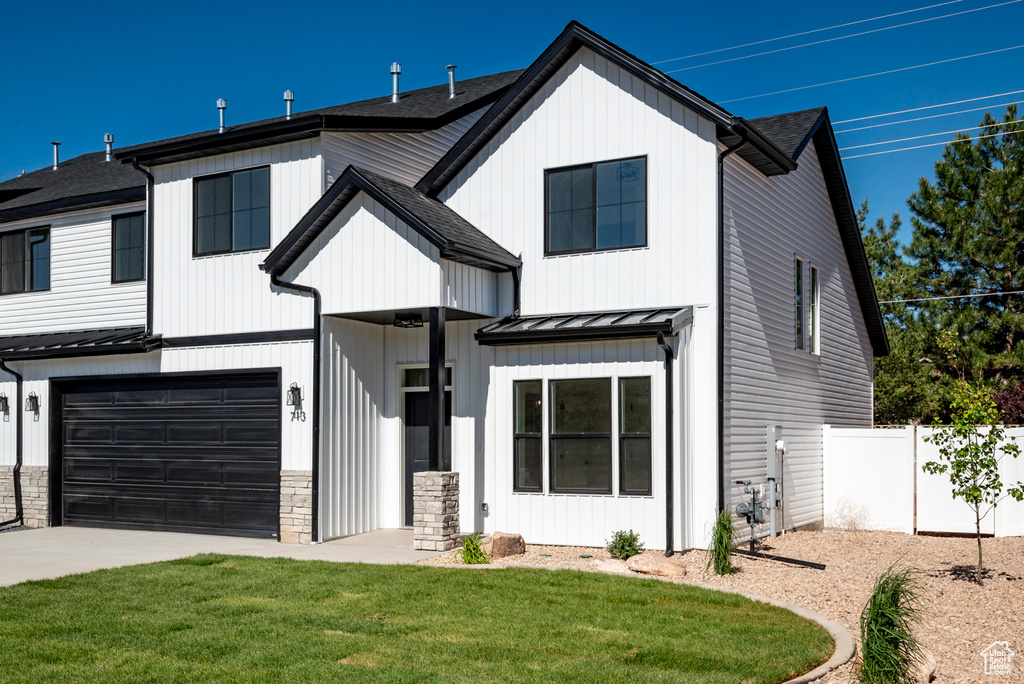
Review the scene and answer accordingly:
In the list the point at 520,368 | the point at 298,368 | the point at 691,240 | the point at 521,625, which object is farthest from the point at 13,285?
the point at 521,625

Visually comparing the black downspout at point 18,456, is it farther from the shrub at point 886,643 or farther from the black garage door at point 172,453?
the shrub at point 886,643

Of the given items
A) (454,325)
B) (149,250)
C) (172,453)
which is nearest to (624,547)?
(454,325)

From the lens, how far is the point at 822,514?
55.6 feet

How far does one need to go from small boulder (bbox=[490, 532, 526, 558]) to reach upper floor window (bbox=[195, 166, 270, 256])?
5838 millimetres

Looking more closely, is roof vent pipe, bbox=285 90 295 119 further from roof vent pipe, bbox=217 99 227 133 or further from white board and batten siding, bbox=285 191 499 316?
white board and batten siding, bbox=285 191 499 316

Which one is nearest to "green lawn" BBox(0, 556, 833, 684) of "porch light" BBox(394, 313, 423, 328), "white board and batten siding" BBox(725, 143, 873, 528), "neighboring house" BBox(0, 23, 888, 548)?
"neighboring house" BBox(0, 23, 888, 548)

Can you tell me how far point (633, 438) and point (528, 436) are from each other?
5.19 ft

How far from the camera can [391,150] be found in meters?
15.6

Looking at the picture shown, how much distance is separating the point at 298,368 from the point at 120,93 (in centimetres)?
1489

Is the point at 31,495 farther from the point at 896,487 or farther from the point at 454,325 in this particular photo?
the point at 896,487

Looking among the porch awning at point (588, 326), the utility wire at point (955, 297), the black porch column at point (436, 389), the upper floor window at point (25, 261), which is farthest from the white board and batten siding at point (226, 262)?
the utility wire at point (955, 297)

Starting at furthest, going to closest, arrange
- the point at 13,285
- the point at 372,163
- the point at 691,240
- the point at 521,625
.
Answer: the point at 13,285, the point at 372,163, the point at 691,240, the point at 521,625

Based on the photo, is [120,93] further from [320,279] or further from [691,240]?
[691,240]

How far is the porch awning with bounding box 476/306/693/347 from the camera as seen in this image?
12289 millimetres
